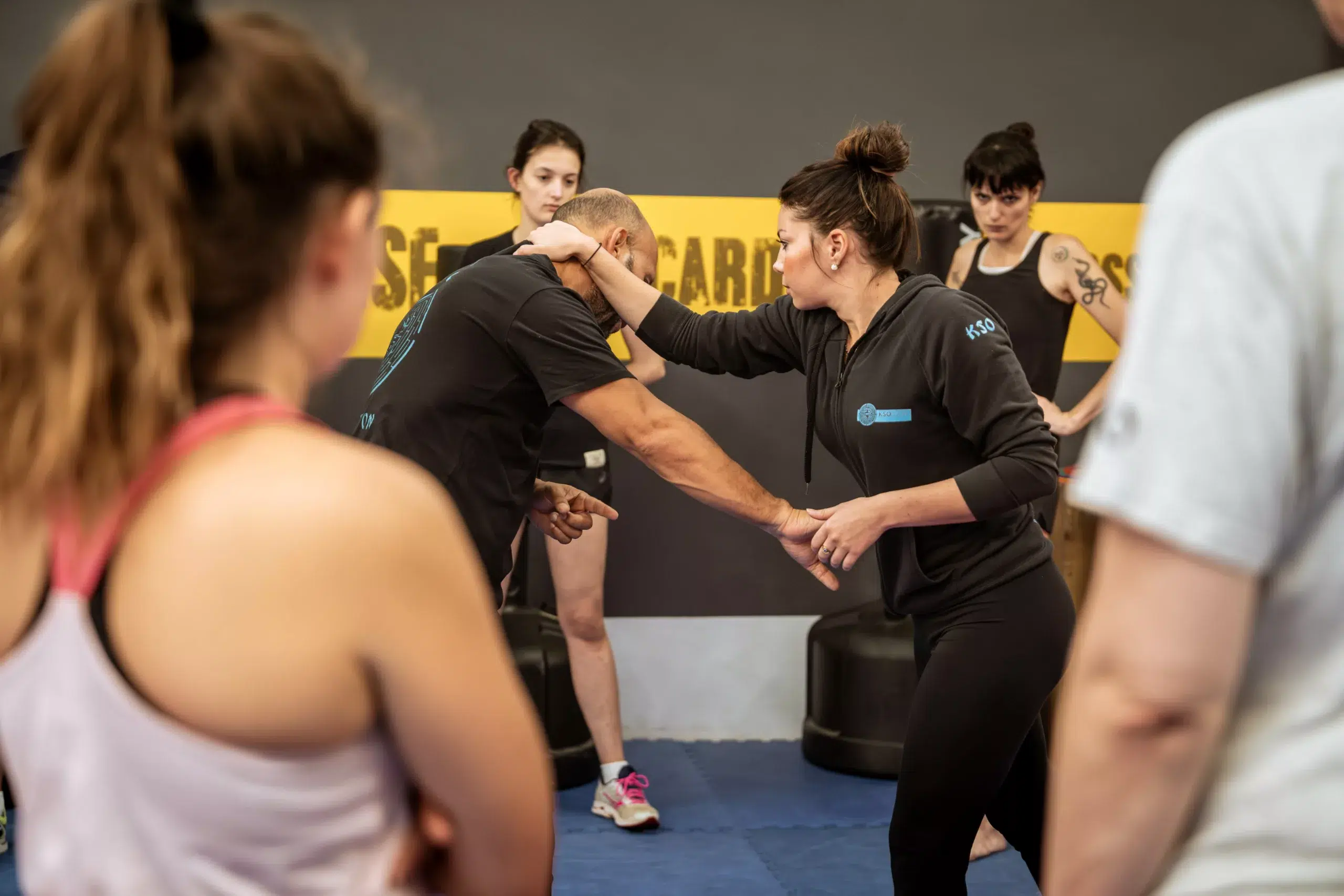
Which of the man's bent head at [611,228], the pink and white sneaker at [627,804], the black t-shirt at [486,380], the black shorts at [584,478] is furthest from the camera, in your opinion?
the black shorts at [584,478]

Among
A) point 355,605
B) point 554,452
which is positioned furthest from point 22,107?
point 554,452

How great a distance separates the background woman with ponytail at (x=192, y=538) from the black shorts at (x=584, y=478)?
295cm

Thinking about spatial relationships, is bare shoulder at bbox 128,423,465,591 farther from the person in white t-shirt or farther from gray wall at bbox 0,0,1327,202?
gray wall at bbox 0,0,1327,202

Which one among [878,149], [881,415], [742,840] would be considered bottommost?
[742,840]

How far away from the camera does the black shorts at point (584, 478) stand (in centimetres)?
387

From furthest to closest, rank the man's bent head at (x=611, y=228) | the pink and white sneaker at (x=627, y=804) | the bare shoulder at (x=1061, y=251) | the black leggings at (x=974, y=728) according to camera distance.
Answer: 1. the bare shoulder at (x=1061, y=251)
2. the pink and white sneaker at (x=627, y=804)
3. the man's bent head at (x=611, y=228)
4. the black leggings at (x=974, y=728)

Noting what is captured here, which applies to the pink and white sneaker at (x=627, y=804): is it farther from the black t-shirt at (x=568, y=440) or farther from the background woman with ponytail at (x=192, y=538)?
the background woman with ponytail at (x=192, y=538)

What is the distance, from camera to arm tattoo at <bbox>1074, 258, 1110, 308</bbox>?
4219 mm

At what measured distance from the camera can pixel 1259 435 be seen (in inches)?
29.3

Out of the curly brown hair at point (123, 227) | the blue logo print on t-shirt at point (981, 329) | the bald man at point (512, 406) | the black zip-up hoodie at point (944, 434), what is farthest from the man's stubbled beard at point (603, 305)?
the curly brown hair at point (123, 227)

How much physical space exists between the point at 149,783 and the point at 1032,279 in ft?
12.6

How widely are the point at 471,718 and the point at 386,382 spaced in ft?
5.21

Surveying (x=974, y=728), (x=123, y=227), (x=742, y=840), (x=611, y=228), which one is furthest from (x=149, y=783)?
(x=742, y=840)

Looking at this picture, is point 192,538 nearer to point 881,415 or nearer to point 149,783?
point 149,783
